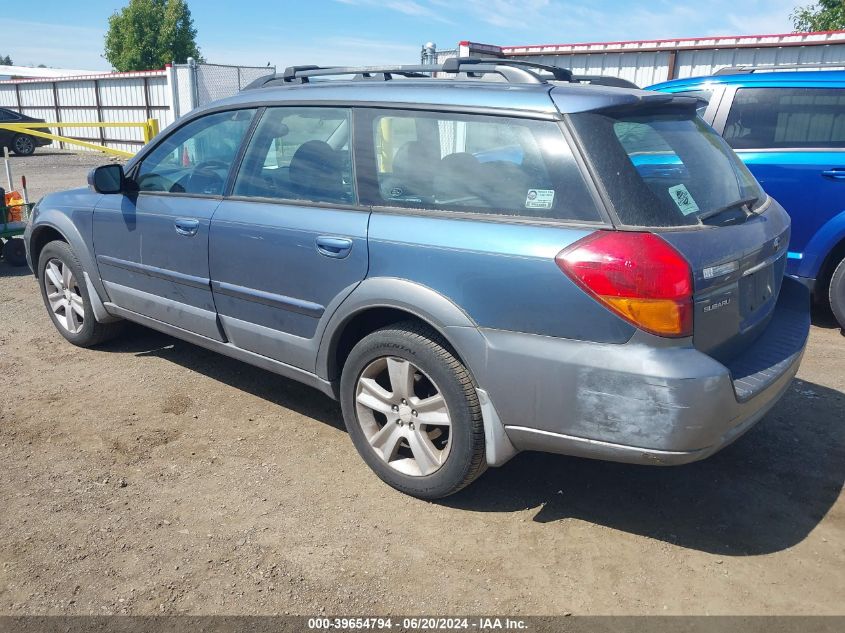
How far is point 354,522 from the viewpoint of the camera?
307cm

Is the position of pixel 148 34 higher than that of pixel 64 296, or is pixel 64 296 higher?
pixel 148 34

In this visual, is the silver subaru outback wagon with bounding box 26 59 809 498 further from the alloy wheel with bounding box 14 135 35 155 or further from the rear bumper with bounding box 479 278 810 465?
the alloy wheel with bounding box 14 135 35 155

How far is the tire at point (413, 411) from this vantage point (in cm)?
292

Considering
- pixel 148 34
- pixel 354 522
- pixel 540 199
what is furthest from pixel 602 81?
pixel 148 34

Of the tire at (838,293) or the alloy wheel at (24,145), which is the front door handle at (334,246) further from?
the alloy wheel at (24,145)

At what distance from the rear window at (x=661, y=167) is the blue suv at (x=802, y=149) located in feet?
7.92

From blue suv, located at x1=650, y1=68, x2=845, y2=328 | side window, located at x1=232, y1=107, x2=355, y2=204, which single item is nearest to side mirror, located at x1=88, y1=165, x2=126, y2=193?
side window, located at x1=232, y1=107, x2=355, y2=204

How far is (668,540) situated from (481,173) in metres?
1.69

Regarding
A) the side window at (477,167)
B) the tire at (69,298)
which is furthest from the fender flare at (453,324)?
the tire at (69,298)

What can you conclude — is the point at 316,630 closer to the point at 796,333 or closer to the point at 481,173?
the point at 481,173

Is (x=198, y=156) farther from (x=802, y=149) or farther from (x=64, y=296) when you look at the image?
(x=802, y=149)

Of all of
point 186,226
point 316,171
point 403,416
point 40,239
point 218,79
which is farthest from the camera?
point 218,79

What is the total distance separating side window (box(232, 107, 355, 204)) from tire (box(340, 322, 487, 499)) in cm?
75

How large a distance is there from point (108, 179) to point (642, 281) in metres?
3.26
